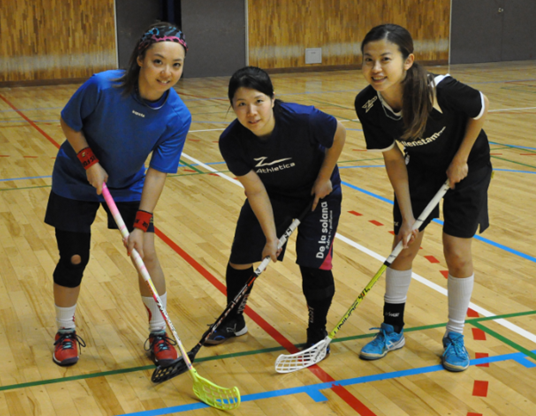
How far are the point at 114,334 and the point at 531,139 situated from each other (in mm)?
4986

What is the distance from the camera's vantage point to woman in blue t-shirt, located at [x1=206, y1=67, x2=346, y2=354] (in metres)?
2.21

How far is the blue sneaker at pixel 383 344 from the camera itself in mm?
2453

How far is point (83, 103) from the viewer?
223 centimetres

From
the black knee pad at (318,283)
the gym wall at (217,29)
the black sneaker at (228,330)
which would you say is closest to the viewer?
the black knee pad at (318,283)

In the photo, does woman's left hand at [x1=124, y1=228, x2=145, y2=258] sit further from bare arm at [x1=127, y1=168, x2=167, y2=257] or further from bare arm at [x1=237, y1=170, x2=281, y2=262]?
bare arm at [x1=237, y1=170, x2=281, y2=262]

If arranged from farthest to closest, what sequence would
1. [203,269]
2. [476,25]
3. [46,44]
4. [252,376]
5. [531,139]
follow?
[476,25]
[46,44]
[531,139]
[203,269]
[252,376]

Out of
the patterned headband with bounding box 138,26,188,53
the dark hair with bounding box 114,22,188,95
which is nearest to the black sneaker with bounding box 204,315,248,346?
the dark hair with bounding box 114,22,188,95

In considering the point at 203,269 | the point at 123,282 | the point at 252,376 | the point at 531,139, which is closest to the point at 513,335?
the point at 252,376

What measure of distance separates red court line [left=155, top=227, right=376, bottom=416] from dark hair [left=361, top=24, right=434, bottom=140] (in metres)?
0.87

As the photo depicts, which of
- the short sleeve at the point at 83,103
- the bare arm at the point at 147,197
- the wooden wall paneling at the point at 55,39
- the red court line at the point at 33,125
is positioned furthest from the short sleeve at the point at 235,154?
the wooden wall paneling at the point at 55,39

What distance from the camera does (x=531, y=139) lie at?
6445 millimetres

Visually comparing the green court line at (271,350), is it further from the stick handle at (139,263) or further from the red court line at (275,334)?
the stick handle at (139,263)

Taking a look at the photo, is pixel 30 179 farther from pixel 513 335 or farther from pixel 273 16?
pixel 273 16

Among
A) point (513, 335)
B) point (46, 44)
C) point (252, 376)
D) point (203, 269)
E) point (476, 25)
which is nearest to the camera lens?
point (252, 376)
